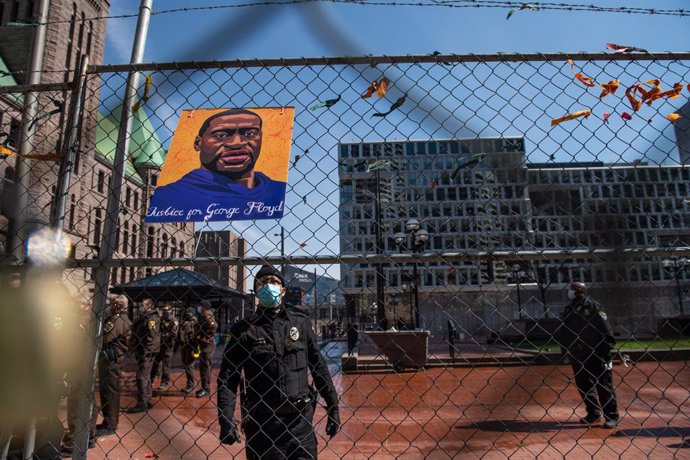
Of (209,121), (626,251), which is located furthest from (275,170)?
(626,251)

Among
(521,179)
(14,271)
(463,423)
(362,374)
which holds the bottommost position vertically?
(362,374)

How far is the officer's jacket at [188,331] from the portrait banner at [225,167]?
7.39m

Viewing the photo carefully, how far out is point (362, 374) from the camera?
11.6 metres

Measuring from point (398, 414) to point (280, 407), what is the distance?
14.6ft

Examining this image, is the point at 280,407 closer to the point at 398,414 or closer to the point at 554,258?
the point at 554,258

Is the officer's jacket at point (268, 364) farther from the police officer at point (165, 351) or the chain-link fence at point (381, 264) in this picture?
the police officer at point (165, 351)

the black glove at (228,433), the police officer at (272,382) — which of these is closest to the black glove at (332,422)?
the police officer at (272,382)

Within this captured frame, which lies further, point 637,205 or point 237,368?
point 637,205

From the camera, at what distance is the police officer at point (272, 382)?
285cm

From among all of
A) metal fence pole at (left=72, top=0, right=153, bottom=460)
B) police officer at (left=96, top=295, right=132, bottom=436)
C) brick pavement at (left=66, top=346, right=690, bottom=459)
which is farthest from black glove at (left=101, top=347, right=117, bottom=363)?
metal fence pole at (left=72, top=0, right=153, bottom=460)

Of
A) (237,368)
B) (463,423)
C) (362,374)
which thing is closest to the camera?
(237,368)

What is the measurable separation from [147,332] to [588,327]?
6.35m

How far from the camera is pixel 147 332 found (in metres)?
7.50

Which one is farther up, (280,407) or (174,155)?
(174,155)
